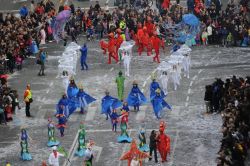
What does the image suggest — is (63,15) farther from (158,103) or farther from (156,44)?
(158,103)

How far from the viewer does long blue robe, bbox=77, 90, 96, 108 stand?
4984 cm

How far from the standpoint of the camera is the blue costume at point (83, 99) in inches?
1962

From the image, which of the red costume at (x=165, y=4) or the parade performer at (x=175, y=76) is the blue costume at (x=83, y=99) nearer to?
the parade performer at (x=175, y=76)

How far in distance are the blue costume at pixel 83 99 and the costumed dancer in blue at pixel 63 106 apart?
157cm

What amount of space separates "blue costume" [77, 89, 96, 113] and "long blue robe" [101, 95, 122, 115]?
5.37 feet

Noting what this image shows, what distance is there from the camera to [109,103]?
4838 cm

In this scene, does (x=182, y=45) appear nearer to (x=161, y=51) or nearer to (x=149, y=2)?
(x=161, y=51)

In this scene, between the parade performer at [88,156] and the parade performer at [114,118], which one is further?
the parade performer at [114,118]

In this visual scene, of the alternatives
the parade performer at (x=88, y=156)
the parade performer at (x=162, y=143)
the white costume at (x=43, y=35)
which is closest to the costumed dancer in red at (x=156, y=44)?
the white costume at (x=43, y=35)

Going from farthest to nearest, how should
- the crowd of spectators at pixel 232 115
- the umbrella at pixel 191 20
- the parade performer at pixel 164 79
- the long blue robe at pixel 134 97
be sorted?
the umbrella at pixel 191 20 < the parade performer at pixel 164 79 < the long blue robe at pixel 134 97 < the crowd of spectators at pixel 232 115

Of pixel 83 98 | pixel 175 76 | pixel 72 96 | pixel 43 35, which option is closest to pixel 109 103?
pixel 83 98

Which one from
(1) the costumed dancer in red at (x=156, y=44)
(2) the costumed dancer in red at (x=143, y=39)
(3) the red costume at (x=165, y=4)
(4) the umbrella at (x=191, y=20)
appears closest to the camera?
(1) the costumed dancer in red at (x=156, y=44)

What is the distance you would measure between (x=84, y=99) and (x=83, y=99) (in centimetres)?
6

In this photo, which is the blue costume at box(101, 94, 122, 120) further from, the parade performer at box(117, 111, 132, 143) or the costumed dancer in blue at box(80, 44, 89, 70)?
the costumed dancer in blue at box(80, 44, 89, 70)
